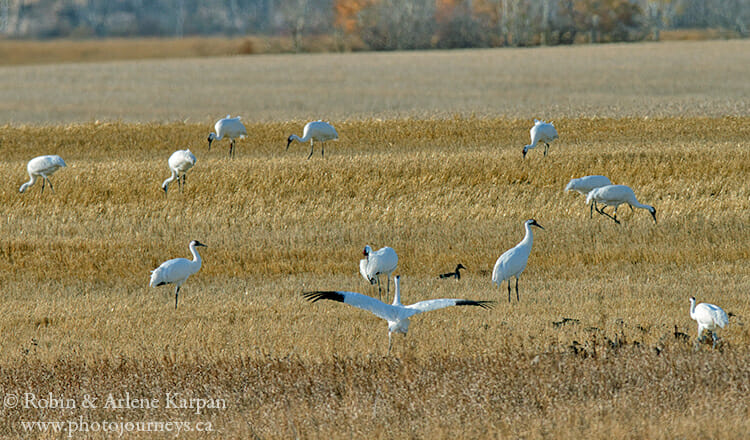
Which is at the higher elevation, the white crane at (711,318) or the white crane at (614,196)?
the white crane at (711,318)

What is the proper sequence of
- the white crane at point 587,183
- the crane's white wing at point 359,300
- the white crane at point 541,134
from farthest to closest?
the white crane at point 541,134 → the white crane at point 587,183 → the crane's white wing at point 359,300

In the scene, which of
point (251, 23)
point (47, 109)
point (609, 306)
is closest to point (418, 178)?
point (609, 306)

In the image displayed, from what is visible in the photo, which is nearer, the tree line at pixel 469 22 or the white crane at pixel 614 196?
the white crane at pixel 614 196

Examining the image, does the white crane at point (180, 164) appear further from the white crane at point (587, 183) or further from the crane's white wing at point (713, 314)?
the crane's white wing at point (713, 314)

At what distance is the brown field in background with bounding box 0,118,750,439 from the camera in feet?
21.4

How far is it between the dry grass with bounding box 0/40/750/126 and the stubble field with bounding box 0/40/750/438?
7003 millimetres

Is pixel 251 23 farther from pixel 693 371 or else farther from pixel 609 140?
pixel 693 371

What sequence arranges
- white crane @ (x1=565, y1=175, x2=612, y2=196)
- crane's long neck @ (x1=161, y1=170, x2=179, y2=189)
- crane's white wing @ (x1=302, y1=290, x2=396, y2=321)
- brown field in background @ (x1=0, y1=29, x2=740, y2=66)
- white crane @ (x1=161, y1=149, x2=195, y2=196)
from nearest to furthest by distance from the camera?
1. crane's white wing @ (x1=302, y1=290, x2=396, y2=321)
2. white crane @ (x1=565, y1=175, x2=612, y2=196)
3. white crane @ (x1=161, y1=149, x2=195, y2=196)
4. crane's long neck @ (x1=161, y1=170, x2=179, y2=189)
5. brown field in background @ (x1=0, y1=29, x2=740, y2=66)

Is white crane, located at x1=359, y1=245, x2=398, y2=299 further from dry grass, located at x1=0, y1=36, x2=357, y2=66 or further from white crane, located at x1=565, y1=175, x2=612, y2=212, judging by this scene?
dry grass, located at x1=0, y1=36, x2=357, y2=66

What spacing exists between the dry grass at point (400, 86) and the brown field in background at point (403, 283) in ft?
21.9

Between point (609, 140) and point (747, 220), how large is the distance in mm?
9389

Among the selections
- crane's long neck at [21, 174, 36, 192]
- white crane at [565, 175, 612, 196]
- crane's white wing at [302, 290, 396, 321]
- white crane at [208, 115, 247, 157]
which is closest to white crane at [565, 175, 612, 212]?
white crane at [565, 175, 612, 196]

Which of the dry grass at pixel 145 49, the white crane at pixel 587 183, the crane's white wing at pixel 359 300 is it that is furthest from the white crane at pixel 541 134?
the dry grass at pixel 145 49

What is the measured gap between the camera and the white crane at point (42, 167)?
19219mm
